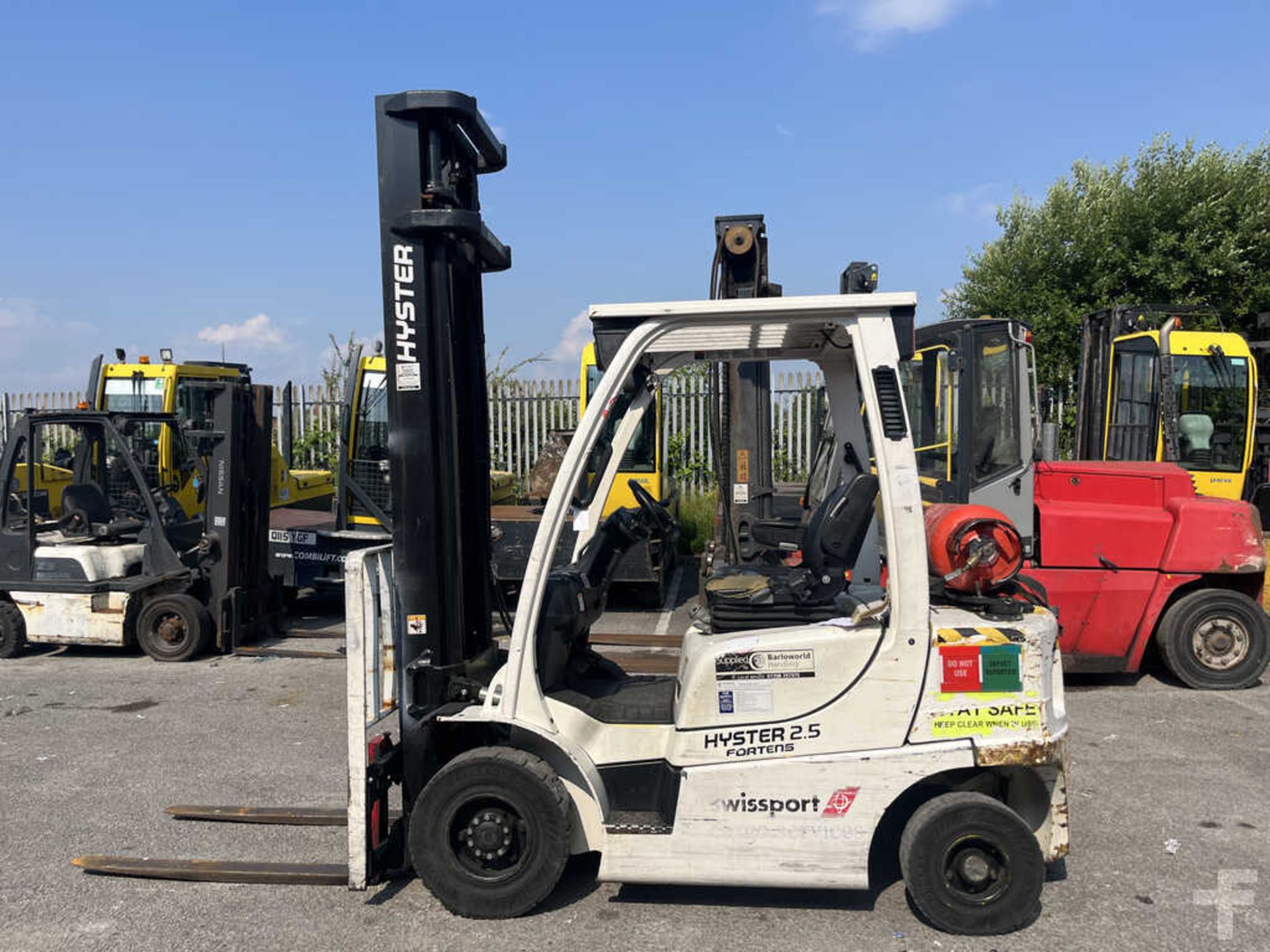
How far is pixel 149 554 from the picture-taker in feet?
28.2

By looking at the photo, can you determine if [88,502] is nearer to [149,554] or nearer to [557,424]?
[149,554]

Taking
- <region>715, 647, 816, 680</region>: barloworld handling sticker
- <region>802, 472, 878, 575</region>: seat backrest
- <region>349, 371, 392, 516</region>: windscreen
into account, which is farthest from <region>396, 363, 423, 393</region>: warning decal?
<region>349, 371, 392, 516</region>: windscreen

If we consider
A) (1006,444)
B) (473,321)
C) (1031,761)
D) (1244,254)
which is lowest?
(1031,761)

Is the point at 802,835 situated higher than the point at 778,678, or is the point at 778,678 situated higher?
the point at 778,678

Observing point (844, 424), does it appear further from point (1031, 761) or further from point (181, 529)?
point (181, 529)

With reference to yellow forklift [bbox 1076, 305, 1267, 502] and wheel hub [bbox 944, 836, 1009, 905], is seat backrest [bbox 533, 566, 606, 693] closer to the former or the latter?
wheel hub [bbox 944, 836, 1009, 905]

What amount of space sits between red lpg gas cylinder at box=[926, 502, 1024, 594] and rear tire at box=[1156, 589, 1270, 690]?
406 centimetres

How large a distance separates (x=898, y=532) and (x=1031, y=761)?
39.7 inches

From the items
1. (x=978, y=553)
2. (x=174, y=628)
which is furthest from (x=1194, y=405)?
(x=174, y=628)

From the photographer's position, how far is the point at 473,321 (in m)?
4.26

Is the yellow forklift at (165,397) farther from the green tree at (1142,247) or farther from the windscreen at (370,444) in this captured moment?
the green tree at (1142,247)

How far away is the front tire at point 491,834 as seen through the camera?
3.57m

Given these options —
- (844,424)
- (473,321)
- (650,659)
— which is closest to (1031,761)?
(844,424)

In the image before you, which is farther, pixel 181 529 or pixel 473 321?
pixel 181 529
